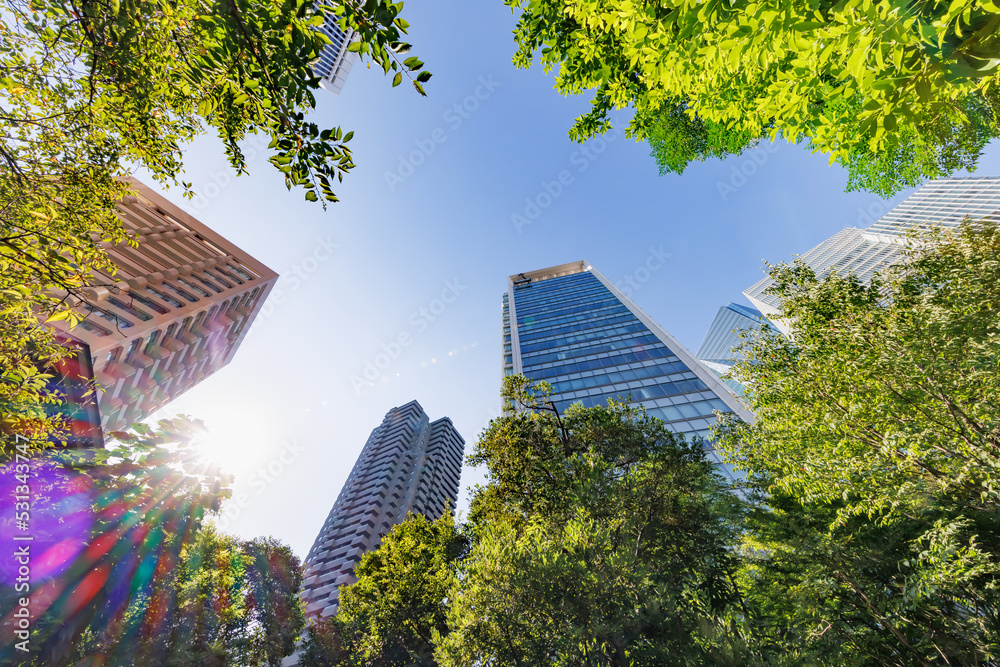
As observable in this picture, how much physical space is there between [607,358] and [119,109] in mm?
32117

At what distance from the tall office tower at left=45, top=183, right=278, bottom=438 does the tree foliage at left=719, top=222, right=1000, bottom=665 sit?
2404 cm

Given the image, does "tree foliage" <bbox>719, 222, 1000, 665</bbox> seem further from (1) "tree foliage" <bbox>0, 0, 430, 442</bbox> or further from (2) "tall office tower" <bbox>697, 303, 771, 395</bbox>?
(2) "tall office tower" <bbox>697, 303, 771, 395</bbox>

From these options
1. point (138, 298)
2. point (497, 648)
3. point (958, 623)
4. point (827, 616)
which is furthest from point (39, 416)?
point (138, 298)

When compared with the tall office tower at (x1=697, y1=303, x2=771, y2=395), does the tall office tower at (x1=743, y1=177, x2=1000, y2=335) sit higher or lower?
lower

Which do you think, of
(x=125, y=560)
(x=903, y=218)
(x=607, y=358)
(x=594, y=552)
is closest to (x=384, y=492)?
(x=607, y=358)

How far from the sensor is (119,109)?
3.43 m

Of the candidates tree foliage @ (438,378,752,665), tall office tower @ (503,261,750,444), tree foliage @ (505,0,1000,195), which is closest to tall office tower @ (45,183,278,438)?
tree foliage @ (438,378,752,665)

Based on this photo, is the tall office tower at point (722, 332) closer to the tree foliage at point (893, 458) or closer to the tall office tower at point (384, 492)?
the tall office tower at point (384, 492)

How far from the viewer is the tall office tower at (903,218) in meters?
74.8

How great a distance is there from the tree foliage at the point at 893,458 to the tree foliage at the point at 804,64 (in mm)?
3064

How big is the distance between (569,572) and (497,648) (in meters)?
2.28

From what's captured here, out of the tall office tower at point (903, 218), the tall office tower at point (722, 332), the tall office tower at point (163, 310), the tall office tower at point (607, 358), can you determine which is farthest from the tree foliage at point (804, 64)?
the tall office tower at point (722, 332)

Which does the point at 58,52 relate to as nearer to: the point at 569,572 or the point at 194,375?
the point at 569,572

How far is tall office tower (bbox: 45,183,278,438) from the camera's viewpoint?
62.4ft
